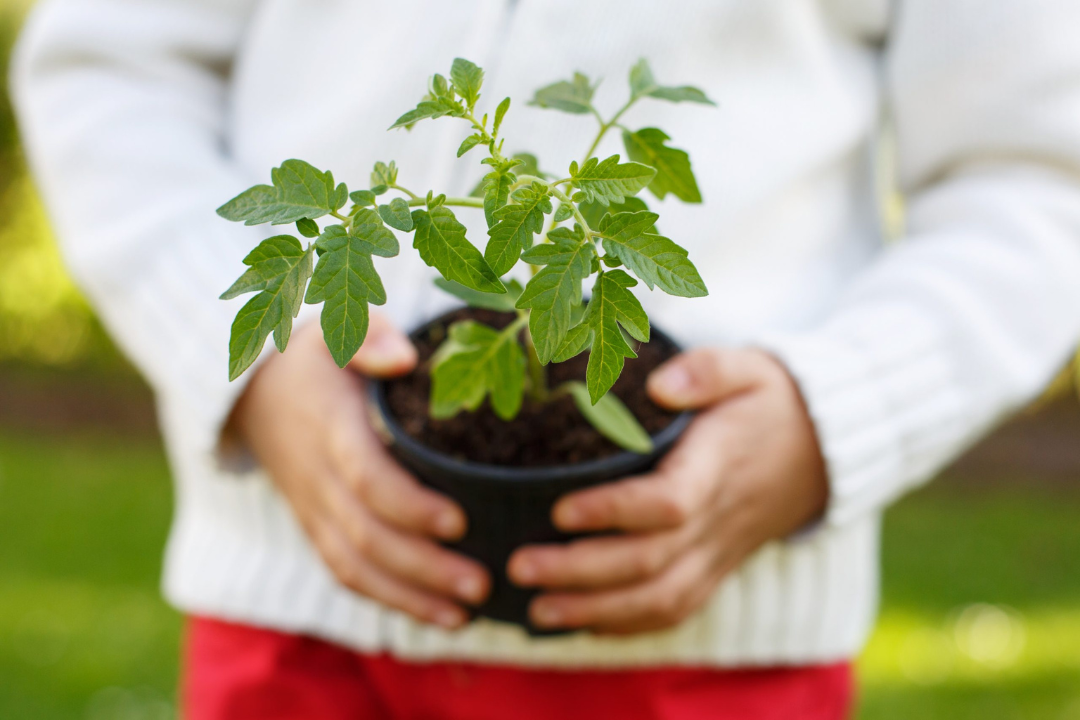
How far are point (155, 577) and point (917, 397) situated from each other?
7.78ft

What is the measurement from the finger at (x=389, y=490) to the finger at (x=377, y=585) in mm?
63

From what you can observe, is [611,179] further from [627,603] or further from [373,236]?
[627,603]

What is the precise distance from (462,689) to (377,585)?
0.67 feet

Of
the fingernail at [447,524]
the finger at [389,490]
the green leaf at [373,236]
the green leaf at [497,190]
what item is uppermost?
the green leaf at [497,190]

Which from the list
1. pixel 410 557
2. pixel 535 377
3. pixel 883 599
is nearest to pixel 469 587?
pixel 410 557

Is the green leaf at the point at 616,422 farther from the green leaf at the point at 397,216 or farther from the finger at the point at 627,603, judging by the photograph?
the green leaf at the point at 397,216

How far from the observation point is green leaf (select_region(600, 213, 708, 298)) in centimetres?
36

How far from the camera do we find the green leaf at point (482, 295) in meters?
0.64

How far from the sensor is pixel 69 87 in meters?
0.97

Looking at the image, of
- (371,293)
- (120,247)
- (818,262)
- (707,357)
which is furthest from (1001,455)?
(371,293)

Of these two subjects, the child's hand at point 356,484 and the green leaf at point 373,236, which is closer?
the green leaf at point 373,236

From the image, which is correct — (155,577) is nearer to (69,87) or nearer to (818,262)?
(69,87)

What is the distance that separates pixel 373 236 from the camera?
0.36m

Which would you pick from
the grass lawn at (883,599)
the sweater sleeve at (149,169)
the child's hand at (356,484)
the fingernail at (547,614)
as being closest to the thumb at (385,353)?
the child's hand at (356,484)
